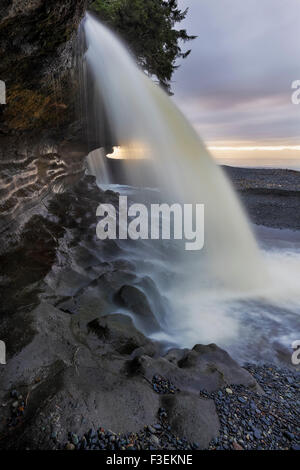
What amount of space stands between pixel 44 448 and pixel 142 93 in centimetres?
1212

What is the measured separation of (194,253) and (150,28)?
10.1 meters

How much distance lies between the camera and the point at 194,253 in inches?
454

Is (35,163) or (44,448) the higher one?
(35,163)

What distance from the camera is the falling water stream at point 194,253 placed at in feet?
22.5

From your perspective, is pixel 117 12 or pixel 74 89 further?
pixel 117 12

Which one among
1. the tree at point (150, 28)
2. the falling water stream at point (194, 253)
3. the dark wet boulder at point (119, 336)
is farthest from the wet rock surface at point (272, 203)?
the dark wet boulder at point (119, 336)

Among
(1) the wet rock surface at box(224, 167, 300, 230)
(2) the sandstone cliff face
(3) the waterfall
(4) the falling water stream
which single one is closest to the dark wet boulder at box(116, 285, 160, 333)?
(4) the falling water stream

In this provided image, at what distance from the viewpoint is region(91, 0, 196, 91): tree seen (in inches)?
442

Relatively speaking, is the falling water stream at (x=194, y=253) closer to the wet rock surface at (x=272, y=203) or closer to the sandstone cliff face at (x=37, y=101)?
the sandstone cliff face at (x=37, y=101)

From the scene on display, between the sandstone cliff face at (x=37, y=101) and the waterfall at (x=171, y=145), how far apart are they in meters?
1.83

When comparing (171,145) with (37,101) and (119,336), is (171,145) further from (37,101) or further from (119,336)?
(119,336)

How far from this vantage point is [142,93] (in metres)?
11.7

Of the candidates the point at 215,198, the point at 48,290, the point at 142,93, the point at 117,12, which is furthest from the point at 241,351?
the point at 117,12

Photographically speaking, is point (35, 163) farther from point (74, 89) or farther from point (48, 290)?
point (48, 290)
